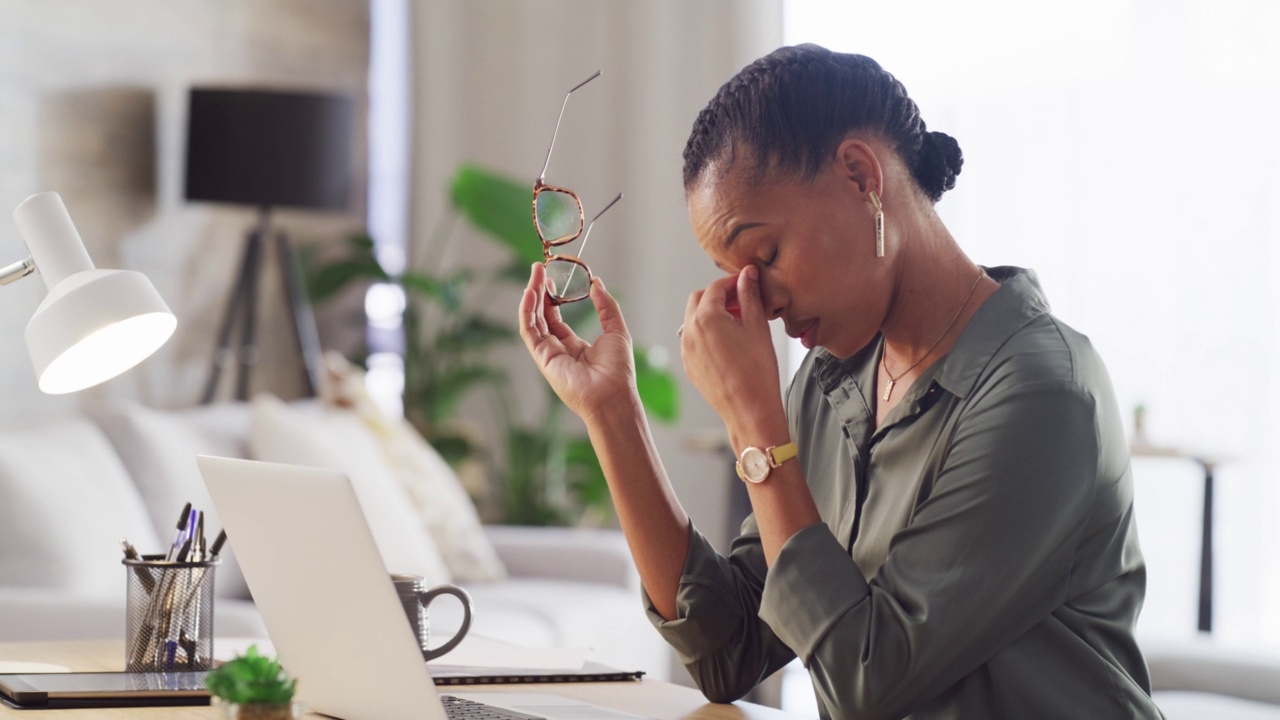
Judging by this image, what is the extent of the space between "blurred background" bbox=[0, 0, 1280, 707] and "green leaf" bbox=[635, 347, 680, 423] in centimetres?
18

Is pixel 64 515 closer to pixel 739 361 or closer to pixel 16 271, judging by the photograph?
pixel 16 271

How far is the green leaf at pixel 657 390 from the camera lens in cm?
375

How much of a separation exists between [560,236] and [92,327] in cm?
48

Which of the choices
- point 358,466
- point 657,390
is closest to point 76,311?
point 358,466

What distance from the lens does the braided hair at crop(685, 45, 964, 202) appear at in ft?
3.85

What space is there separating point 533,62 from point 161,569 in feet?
11.5

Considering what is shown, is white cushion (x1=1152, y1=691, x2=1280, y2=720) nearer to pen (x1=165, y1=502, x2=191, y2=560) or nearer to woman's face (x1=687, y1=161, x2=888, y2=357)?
woman's face (x1=687, y1=161, x2=888, y2=357)

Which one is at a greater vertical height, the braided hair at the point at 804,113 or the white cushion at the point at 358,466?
the braided hair at the point at 804,113

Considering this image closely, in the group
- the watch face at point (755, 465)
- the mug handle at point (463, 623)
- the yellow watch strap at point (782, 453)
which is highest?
the yellow watch strap at point (782, 453)

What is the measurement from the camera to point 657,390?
149 inches

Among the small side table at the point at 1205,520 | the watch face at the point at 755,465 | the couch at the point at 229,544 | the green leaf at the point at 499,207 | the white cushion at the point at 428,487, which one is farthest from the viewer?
the green leaf at the point at 499,207

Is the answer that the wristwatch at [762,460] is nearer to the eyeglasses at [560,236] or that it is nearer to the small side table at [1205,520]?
the eyeglasses at [560,236]

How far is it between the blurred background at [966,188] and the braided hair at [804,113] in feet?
7.36

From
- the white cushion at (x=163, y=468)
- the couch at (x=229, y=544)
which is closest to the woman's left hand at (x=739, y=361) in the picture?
the couch at (x=229, y=544)
